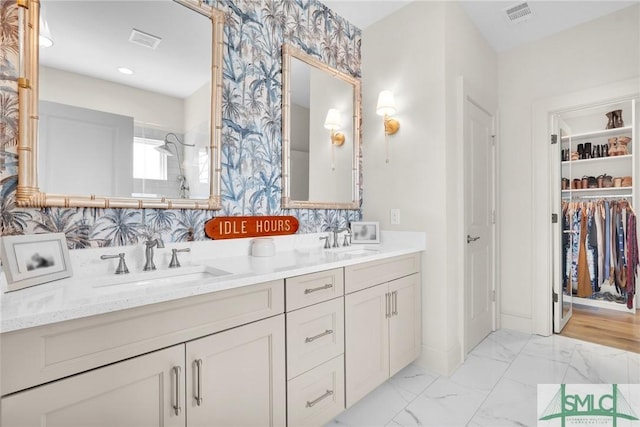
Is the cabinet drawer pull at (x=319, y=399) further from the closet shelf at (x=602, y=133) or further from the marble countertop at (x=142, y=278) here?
the closet shelf at (x=602, y=133)

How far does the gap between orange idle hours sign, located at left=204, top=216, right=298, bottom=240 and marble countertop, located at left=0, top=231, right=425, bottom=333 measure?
4 centimetres

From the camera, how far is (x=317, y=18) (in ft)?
7.58

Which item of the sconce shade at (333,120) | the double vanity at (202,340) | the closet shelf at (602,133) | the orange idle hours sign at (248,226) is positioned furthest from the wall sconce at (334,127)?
the closet shelf at (602,133)

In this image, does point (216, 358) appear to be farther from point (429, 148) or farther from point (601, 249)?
point (601, 249)

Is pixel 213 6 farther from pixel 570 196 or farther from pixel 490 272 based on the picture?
pixel 570 196

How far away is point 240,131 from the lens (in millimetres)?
1816

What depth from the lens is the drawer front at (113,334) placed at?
764 mm

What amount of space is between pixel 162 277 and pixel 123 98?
83 centimetres

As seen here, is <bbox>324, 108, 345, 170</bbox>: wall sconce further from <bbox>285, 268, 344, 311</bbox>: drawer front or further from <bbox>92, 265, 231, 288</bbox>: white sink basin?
<bbox>92, 265, 231, 288</bbox>: white sink basin

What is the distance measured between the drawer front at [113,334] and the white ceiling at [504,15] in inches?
90.0

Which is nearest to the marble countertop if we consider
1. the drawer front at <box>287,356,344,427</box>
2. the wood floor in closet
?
the drawer front at <box>287,356,344,427</box>

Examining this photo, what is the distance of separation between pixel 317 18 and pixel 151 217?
6.10 ft

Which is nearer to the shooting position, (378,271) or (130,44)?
(130,44)

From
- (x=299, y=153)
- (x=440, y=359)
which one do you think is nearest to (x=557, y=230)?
(x=440, y=359)
